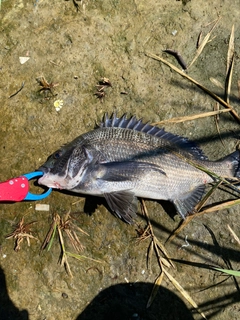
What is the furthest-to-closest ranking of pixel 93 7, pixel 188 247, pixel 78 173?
pixel 93 7, pixel 188 247, pixel 78 173

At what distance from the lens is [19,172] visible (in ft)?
15.6

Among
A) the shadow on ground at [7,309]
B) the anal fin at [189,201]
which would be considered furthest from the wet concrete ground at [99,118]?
the anal fin at [189,201]

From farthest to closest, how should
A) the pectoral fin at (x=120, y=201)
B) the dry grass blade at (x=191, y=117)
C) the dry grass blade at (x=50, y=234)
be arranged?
the dry grass blade at (x=191, y=117)
the dry grass blade at (x=50, y=234)
the pectoral fin at (x=120, y=201)

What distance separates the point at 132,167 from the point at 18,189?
1339 mm

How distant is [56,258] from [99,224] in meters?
→ 0.66

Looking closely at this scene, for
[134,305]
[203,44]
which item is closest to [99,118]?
[203,44]

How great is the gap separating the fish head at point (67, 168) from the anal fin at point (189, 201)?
1164 millimetres

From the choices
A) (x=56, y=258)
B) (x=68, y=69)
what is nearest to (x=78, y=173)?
(x=56, y=258)

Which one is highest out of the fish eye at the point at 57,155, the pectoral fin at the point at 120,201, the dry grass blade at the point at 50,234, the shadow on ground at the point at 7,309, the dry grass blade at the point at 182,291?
the fish eye at the point at 57,155

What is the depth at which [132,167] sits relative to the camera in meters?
4.27

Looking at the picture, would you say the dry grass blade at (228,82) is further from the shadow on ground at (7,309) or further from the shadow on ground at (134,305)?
the shadow on ground at (7,309)

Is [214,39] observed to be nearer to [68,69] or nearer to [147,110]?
[147,110]

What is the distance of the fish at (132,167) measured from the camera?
14.1 feet

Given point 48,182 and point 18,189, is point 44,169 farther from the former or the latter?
point 18,189
